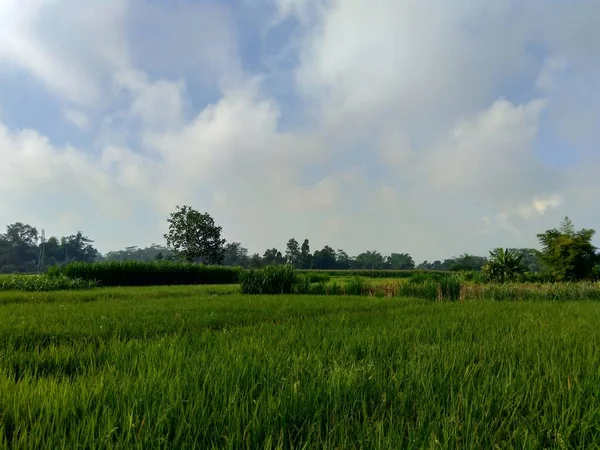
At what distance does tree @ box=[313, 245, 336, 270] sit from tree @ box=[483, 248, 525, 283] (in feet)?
216

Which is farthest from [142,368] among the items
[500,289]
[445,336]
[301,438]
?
[500,289]

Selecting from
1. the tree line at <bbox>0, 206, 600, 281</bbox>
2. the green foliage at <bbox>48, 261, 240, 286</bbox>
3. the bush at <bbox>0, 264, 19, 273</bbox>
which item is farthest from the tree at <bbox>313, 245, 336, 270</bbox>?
the bush at <bbox>0, 264, 19, 273</bbox>

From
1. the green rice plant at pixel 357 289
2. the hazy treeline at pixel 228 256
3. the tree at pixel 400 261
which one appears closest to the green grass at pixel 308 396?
the green rice plant at pixel 357 289

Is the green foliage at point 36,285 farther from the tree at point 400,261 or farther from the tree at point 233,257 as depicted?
the tree at point 400,261

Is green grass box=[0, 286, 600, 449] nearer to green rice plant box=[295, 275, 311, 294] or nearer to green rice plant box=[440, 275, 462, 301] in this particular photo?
green rice plant box=[440, 275, 462, 301]

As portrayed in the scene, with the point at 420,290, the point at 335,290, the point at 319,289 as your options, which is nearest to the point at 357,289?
the point at 335,290

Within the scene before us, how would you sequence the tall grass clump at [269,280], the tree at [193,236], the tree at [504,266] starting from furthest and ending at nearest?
Answer: the tree at [193,236]
the tree at [504,266]
the tall grass clump at [269,280]

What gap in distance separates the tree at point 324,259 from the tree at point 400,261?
120ft

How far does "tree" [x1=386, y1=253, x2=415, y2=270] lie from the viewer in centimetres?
12412

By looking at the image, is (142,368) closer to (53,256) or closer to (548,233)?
(548,233)

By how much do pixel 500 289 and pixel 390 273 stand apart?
44.2 metres

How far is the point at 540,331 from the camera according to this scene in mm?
5066

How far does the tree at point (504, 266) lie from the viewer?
26625 mm

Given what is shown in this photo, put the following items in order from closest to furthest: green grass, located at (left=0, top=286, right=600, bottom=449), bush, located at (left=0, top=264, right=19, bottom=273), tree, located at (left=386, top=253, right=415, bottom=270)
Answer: green grass, located at (left=0, top=286, right=600, bottom=449) < bush, located at (left=0, top=264, right=19, bottom=273) < tree, located at (left=386, top=253, right=415, bottom=270)
